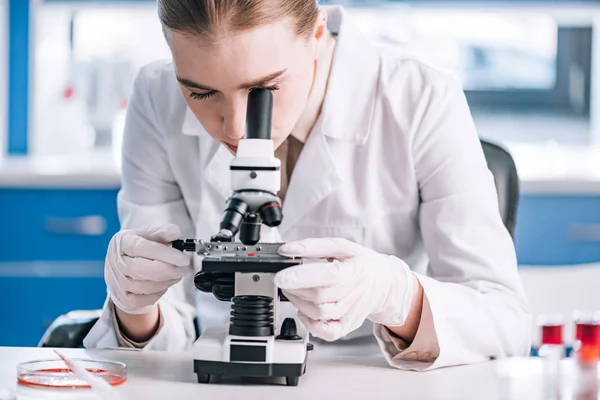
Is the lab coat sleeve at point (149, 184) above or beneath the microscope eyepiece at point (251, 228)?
above

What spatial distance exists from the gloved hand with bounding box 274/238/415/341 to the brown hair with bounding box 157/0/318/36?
0.35 meters

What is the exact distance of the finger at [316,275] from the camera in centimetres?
122

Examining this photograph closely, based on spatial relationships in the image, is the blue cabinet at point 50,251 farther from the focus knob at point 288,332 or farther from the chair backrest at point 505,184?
the focus knob at point 288,332

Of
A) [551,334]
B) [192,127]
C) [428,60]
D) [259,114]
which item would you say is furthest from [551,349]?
[428,60]

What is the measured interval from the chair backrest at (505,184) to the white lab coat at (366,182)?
15 cm

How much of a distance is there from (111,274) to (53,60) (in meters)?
2.56

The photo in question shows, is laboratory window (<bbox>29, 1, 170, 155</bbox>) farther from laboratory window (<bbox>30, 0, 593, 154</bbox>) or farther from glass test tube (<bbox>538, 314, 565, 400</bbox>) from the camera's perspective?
glass test tube (<bbox>538, 314, 565, 400</bbox>)

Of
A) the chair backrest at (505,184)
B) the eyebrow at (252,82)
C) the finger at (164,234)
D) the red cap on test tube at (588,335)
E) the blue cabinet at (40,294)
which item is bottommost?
the blue cabinet at (40,294)

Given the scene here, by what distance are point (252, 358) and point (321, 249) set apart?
17cm

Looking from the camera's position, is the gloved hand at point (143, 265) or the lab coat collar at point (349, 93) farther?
the lab coat collar at point (349, 93)

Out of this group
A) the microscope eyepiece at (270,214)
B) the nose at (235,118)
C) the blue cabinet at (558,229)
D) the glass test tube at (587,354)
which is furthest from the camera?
the blue cabinet at (558,229)

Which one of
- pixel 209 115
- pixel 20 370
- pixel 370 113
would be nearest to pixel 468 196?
pixel 370 113

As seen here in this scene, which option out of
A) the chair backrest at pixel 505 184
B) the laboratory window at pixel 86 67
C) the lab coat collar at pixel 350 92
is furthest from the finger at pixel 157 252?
the laboratory window at pixel 86 67

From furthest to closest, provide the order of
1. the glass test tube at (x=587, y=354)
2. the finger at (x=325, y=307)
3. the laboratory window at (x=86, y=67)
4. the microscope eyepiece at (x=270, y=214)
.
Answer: the laboratory window at (x=86, y=67) → the finger at (x=325, y=307) → the microscope eyepiece at (x=270, y=214) → the glass test tube at (x=587, y=354)
